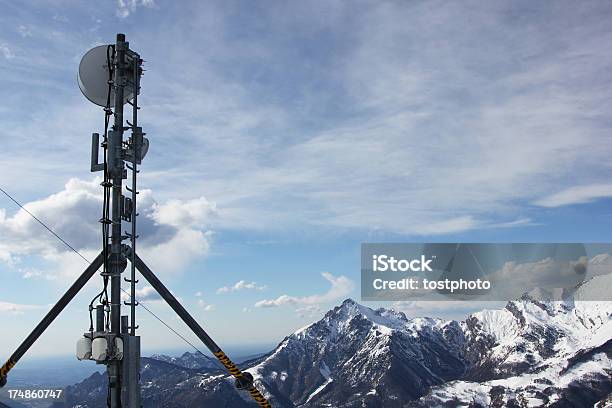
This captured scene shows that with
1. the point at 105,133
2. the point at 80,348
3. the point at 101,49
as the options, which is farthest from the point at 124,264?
the point at 101,49

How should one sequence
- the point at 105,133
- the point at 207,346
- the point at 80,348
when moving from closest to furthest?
the point at 80,348, the point at 105,133, the point at 207,346

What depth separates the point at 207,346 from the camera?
103 ft

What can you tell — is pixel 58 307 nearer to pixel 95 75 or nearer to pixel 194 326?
pixel 194 326

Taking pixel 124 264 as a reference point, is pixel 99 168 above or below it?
above

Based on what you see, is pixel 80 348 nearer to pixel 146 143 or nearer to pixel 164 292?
pixel 164 292

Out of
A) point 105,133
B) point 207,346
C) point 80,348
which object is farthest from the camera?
point 207,346

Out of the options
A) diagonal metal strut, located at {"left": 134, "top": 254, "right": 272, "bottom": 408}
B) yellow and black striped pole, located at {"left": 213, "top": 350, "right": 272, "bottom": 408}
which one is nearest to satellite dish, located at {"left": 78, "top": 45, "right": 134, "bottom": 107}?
diagonal metal strut, located at {"left": 134, "top": 254, "right": 272, "bottom": 408}

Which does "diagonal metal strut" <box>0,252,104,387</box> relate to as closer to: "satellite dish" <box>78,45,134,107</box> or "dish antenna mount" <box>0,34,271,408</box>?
"dish antenna mount" <box>0,34,271,408</box>

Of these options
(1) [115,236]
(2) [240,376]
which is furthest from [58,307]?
(2) [240,376]

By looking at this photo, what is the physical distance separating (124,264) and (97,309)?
88.3 inches

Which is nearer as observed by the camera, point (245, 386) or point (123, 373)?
point (123, 373)

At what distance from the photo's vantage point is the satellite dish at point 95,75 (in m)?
29.3

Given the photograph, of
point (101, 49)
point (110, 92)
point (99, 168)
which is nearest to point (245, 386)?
point (99, 168)

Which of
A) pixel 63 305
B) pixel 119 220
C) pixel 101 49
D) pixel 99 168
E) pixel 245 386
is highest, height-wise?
pixel 101 49
